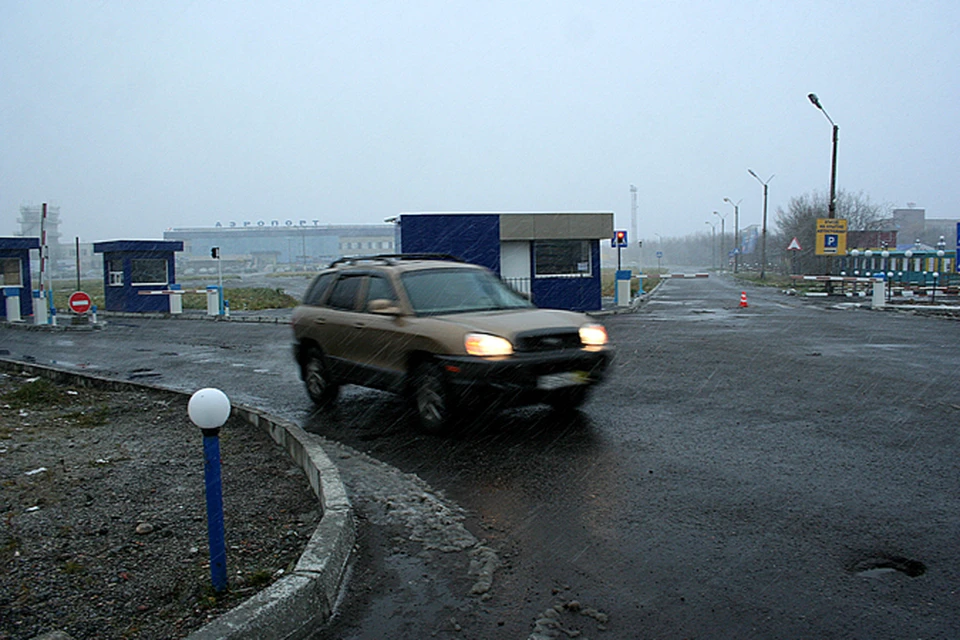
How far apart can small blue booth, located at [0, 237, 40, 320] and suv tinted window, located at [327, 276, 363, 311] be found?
75.4 feet

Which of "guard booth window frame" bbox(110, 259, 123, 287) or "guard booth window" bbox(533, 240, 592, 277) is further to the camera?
"guard booth window frame" bbox(110, 259, 123, 287)

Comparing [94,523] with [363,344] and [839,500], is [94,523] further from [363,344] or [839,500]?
[839,500]

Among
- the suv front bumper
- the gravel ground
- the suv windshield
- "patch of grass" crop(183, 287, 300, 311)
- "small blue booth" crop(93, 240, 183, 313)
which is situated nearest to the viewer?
the gravel ground

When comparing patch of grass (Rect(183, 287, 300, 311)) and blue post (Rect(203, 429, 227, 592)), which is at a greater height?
blue post (Rect(203, 429, 227, 592))

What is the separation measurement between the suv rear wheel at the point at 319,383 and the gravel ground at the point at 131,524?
4.65 ft

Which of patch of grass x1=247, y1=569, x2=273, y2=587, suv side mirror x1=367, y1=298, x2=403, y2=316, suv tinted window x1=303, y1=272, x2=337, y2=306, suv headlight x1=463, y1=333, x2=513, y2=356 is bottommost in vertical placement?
patch of grass x1=247, y1=569, x2=273, y2=587

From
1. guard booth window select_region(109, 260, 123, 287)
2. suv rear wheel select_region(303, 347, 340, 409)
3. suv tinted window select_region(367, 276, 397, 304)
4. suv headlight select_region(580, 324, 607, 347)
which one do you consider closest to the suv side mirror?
suv tinted window select_region(367, 276, 397, 304)

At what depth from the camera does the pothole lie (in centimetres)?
409

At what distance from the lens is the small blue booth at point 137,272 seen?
3116 centimetres

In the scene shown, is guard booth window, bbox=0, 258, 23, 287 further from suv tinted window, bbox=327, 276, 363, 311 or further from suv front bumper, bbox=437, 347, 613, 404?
suv front bumper, bbox=437, 347, 613, 404

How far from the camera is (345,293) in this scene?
9273 millimetres

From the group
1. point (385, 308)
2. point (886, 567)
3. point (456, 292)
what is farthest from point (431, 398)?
point (886, 567)

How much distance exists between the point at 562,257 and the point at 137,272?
17577 millimetres

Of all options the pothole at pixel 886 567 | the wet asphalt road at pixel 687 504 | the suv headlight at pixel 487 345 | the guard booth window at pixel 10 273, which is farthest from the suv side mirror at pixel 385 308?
the guard booth window at pixel 10 273
